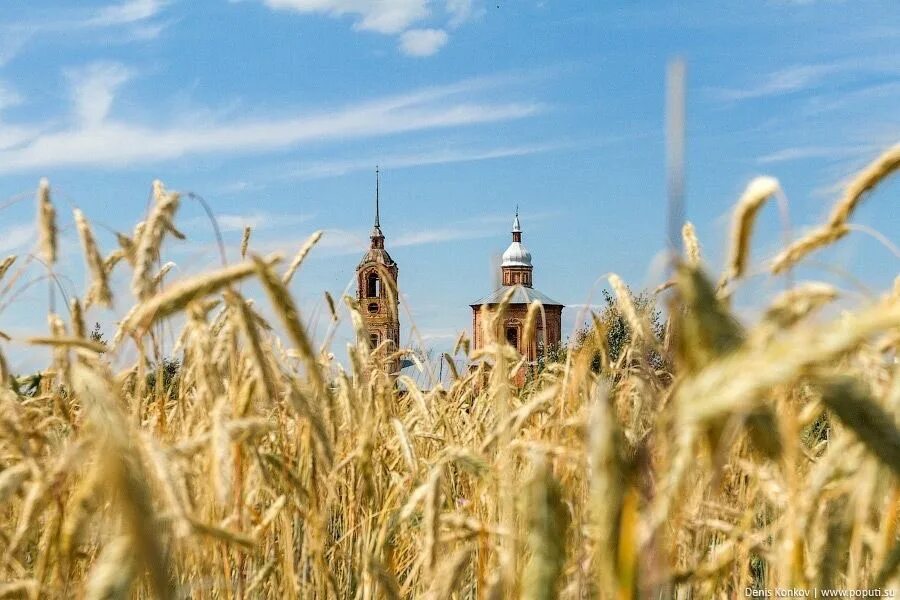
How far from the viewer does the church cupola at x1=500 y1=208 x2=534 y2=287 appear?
66.7 m

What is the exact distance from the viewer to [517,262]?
222 feet

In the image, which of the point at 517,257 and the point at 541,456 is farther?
the point at 517,257

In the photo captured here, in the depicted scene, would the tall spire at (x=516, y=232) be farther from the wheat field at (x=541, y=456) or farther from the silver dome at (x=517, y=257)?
the wheat field at (x=541, y=456)

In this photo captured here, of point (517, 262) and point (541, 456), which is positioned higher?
point (517, 262)

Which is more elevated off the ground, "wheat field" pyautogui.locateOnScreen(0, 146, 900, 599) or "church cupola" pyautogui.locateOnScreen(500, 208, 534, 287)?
"church cupola" pyautogui.locateOnScreen(500, 208, 534, 287)

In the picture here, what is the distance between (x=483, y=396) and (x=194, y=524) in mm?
2531

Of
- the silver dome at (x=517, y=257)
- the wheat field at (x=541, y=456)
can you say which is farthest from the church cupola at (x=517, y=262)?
the wheat field at (x=541, y=456)

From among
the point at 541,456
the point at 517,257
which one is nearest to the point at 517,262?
the point at 517,257

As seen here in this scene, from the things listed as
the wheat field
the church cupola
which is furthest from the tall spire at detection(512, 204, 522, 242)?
the wheat field

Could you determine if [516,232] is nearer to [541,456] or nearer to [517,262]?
[517,262]

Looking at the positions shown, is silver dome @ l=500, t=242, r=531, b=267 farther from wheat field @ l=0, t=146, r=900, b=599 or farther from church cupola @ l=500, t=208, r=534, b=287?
wheat field @ l=0, t=146, r=900, b=599

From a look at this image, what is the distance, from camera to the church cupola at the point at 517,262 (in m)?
66.7

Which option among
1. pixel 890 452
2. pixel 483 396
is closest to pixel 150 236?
pixel 890 452

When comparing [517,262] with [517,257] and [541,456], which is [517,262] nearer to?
[517,257]
